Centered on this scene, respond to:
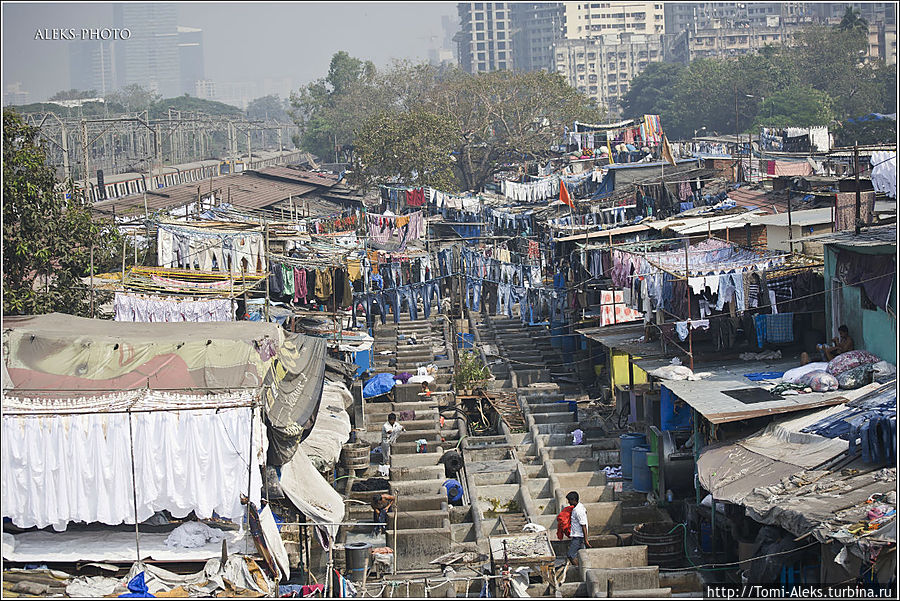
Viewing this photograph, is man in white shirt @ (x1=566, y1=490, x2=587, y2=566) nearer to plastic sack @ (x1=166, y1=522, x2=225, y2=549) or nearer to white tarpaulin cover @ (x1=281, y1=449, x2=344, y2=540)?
white tarpaulin cover @ (x1=281, y1=449, x2=344, y2=540)

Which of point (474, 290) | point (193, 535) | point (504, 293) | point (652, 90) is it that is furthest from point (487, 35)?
point (193, 535)

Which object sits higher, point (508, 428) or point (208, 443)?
point (208, 443)

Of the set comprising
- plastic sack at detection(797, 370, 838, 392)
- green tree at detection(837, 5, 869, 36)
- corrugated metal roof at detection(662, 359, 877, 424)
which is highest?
green tree at detection(837, 5, 869, 36)

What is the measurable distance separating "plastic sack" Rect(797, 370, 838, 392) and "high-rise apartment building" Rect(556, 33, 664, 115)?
120 metres

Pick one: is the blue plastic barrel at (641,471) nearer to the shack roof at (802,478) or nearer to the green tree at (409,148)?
the shack roof at (802,478)

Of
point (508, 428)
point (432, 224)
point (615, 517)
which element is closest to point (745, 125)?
point (432, 224)

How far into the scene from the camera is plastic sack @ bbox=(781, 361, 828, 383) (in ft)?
47.5

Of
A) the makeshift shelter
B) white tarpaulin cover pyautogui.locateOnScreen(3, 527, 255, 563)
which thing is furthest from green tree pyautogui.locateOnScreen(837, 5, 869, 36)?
white tarpaulin cover pyautogui.locateOnScreen(3, 527, 255, 563)

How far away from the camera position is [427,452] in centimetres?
1948

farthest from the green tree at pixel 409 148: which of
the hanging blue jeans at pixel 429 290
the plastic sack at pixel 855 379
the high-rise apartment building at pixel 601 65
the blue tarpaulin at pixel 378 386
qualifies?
the high-rise apartment building at pixel 601 65

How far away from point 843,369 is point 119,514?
32.0 feet

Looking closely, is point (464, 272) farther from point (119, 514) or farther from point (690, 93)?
point (690, 93)

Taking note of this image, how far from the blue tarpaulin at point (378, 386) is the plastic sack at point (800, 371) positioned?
9880 mm

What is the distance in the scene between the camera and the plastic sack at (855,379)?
1383cm
